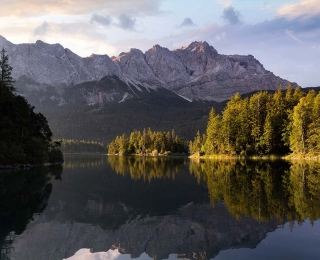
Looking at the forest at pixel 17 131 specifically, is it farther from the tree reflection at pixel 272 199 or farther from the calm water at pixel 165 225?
the tree reflection at pixel 272 199

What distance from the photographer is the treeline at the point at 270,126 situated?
285 feet

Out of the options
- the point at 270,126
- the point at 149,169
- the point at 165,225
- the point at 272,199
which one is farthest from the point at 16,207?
the point at 270,126

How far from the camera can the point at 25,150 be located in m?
77.3

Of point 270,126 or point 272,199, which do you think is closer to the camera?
point 272,199

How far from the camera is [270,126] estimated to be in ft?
318

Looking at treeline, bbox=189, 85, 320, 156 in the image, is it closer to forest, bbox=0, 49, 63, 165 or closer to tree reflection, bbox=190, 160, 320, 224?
tree reflection, bbox=190, 160, 320, 224

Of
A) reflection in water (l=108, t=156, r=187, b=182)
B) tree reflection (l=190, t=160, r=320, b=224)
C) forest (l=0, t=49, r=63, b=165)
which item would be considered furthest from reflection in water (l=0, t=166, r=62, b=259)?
forest (l=0, t=49, r=63, b=165)

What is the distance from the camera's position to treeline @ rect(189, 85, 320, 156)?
86.8m

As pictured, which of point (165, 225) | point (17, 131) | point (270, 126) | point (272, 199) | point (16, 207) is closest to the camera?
point (165, 225)

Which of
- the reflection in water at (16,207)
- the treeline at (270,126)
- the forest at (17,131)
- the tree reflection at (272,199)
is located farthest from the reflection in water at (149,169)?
the treeline at (270,126)

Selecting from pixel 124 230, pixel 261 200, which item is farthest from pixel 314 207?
pixel 124 230

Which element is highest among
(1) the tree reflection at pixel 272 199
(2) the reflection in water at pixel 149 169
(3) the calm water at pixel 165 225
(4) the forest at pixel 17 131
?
(4) the forest at pixel 17 131

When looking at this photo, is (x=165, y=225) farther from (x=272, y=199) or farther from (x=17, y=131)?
(x=17, y=131)

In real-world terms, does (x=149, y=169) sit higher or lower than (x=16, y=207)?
lower
